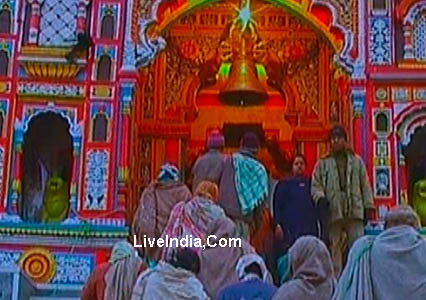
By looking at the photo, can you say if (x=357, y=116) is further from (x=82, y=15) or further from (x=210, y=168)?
(x=82, y=15)

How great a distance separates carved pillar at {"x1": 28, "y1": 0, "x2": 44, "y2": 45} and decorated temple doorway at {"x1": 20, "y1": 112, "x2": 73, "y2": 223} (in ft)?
3.48

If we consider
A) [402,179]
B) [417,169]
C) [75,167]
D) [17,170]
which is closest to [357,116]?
[402,179]

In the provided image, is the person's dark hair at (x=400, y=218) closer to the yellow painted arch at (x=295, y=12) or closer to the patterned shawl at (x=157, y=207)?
the patterned shawl at (x=157, y=207)

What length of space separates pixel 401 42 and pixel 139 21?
11.7 ft

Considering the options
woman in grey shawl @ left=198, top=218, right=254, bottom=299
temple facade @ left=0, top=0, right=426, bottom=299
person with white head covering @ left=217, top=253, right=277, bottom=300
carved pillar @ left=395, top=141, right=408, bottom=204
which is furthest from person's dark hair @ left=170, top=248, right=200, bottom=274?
carved pillar @ left=395, top=141, right=408, bottom=204

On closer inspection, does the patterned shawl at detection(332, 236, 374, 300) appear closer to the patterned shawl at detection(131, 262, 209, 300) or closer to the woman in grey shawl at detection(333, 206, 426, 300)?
the woman in grey shawl at detection(333, 206, 426, 300)

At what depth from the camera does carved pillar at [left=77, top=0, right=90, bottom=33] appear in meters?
14.6

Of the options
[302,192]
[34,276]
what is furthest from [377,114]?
[34,276]

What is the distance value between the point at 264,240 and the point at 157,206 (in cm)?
129

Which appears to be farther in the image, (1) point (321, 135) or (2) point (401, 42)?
(1) point (321, 135)

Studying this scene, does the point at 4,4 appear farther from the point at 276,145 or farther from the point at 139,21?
the point at 276,145

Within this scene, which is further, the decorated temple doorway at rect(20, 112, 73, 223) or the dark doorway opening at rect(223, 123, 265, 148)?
the dark doorway opening at rect(223, 123, 265, 148)

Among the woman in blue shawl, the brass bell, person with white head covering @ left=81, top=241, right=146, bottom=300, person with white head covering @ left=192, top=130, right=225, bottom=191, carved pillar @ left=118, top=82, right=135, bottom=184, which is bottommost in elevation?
person with white head covering @ left=81, top=241, right=146, bottom=300

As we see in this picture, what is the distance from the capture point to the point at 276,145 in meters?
16.8
